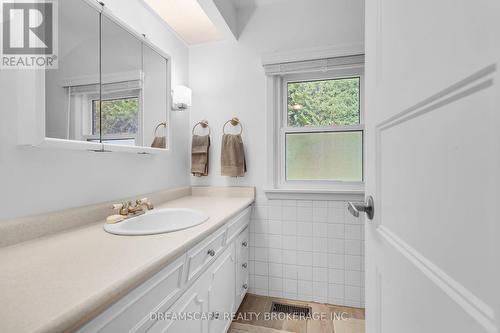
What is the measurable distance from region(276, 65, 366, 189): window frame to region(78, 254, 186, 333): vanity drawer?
1289 millimetres

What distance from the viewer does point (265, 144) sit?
1963 mm

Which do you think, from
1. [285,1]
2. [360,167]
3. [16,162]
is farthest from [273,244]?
[285,1]

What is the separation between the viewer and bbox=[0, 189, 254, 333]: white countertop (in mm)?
467

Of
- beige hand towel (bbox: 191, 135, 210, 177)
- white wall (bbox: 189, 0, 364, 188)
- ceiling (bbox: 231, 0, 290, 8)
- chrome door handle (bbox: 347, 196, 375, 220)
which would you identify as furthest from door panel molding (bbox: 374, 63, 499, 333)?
ceiling (bbox: 231, 0, 290, 8)

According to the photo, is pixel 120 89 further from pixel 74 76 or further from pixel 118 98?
pixel 74 76

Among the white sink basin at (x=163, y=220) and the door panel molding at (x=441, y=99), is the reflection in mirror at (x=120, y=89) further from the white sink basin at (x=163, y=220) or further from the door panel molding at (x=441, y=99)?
the door panel molding at (x=441, y=99)

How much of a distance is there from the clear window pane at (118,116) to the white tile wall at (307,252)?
1.12 metres

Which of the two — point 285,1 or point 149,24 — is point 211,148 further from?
point 285,1

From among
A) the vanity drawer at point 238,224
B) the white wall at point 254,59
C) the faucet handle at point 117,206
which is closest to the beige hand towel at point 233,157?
the white wall at point 254,59

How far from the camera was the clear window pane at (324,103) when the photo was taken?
6.22ft

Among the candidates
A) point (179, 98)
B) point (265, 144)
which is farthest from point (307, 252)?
point (179, 98)

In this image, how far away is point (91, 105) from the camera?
113 cm

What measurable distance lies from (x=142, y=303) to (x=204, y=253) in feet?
1.27

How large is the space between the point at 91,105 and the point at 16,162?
1.25ft
